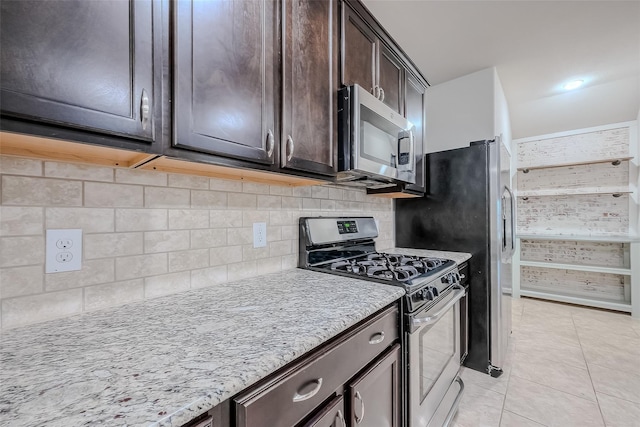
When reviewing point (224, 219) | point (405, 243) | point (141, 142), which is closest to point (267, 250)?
point (224, 219)

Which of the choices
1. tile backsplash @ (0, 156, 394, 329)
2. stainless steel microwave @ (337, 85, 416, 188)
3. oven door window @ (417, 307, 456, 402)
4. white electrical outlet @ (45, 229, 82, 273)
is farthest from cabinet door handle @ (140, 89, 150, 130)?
oven door window @ (417, 307, 456, 402)

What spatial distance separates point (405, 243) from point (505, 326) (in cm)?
101

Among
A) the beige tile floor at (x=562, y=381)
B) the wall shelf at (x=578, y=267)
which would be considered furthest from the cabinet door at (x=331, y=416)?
the wall shelf at (x=578, y=267)

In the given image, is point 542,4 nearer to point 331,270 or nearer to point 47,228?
point 331,270

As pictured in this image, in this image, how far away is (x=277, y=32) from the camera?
105 cm

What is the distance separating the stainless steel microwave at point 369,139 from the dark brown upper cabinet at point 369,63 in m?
0.14

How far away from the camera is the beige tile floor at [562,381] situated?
162 centimetres

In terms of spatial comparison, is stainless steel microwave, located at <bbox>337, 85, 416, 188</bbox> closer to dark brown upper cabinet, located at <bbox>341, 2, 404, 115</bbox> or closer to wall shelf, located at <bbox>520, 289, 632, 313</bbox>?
dark brown upper cabinet, located at <bbox>341, 2, 404, 115</bbox>

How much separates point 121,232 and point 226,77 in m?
0.63

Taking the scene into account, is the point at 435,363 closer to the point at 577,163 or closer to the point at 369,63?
the point at 369,63

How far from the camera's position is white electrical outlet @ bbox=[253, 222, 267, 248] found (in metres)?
1.33

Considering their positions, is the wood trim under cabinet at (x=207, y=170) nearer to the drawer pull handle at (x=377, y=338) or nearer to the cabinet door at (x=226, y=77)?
the cabinet door at (x=226, y=77)

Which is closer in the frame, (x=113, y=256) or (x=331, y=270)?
(x=113, y=256)

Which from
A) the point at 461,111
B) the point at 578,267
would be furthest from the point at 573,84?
the point at 578,267
